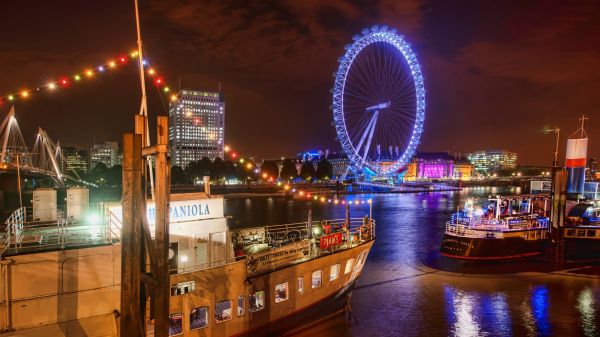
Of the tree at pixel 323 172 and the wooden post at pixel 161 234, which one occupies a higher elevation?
the wooden post at pixel 161 234

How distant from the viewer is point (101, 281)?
11.3m

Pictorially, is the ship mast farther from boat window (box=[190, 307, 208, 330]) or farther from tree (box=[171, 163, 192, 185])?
tree (box=[171, 163, 192, 185])

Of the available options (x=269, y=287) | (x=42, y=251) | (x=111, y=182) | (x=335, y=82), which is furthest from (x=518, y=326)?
(x=111, y=182)

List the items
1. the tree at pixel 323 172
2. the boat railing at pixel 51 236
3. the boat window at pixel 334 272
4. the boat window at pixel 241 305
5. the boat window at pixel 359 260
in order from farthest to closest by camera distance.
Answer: the tree at pixel 323 172
the boat window at pixel 359 260
the boat window at pixel 334 272
the boat window at pixel 241 305
the boat railing at pixel 51 236

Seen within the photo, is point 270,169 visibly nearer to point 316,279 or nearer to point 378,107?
point 378,107

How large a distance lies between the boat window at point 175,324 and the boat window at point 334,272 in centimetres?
677

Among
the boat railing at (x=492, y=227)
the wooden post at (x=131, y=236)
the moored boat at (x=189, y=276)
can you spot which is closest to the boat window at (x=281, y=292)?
the moored boat at (x=189, y=276)

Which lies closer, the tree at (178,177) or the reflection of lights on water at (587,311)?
the reflection of lights on water at (587,311)

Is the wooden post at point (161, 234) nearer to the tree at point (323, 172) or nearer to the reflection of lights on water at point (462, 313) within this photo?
the reflection of lights on water at point (462, 313)

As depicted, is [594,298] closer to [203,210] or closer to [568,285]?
[568,285]

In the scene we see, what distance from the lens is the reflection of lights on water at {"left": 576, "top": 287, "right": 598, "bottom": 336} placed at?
719 inches

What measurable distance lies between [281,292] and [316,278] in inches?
78.8

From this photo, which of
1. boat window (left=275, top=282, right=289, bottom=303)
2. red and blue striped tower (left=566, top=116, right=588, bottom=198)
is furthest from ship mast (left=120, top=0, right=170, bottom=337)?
red and blue striped tower (left=566, top=116, right=588, bottom=198)

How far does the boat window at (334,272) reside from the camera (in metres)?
17.9
